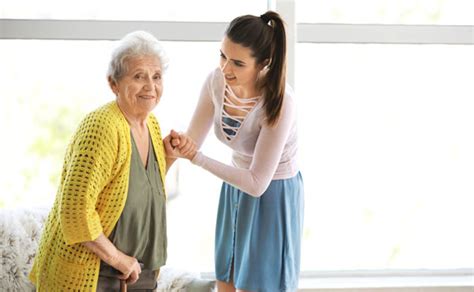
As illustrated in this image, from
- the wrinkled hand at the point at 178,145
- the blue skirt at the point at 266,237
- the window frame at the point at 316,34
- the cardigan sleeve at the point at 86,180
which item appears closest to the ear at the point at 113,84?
the cardigan sleeve at the point at 86,180

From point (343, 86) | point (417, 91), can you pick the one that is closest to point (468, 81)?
point (417, 91)

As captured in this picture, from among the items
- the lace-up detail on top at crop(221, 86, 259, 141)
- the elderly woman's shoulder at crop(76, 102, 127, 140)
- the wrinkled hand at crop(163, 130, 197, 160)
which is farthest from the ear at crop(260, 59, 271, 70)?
the elderly woman's shoulder at crop(76, 102, 127, 140)

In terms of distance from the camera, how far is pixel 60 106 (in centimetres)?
338

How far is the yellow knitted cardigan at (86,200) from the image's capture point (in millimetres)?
2117

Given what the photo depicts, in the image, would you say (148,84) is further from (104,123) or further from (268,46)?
(268,46)

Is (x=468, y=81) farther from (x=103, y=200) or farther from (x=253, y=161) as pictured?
(x=103, y=200)

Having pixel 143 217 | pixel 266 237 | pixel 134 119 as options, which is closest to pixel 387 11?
pixel 266 237

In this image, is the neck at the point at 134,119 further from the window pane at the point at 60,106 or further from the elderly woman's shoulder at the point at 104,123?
the window pane at the point at 60,106

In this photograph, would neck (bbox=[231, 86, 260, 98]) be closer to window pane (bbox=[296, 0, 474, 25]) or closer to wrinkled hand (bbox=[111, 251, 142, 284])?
wrinkled hand (bbox=[111, 251, 142, 284])

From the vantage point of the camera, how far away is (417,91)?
11.7 feet

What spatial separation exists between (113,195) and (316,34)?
1.56m

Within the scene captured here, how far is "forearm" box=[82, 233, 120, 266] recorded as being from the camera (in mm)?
2174

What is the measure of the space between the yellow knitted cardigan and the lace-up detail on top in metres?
0.53

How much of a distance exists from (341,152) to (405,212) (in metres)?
0.44
